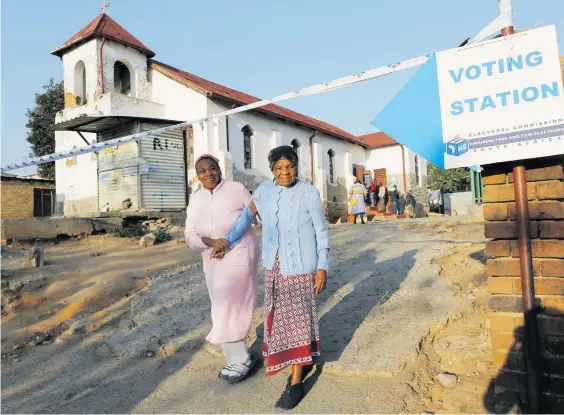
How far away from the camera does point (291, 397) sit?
260 cm

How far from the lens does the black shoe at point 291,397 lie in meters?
2.58

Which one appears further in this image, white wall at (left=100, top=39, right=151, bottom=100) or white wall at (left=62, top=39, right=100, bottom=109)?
white wall at (left=100, top=39, right=151, bottom=100)

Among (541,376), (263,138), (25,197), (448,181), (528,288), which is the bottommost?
(541,376)

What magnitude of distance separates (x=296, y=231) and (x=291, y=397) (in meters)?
1.02

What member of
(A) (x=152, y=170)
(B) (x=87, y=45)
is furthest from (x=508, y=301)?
(B) (x=87, y=45)

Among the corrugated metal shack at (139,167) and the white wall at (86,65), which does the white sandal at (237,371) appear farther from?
the white wall at (86,65)

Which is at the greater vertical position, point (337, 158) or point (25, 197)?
point (337, 158)

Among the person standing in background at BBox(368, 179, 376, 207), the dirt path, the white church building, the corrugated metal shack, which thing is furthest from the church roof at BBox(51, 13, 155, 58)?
the person standing in background at BBox(368, 179, 376, 207)

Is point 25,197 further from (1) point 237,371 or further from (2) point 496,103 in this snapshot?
(2) point 496,103

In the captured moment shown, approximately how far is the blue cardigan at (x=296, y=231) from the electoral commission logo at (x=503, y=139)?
0.87m

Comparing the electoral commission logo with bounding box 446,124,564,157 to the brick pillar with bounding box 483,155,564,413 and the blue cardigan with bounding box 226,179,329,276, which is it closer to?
the brick pillar with bounding box 483,155,564,413

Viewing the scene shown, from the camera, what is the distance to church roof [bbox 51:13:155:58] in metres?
14.6

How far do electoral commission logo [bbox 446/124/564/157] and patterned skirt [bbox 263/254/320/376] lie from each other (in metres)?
1.17

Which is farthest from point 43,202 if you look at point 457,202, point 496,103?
point 496,103
